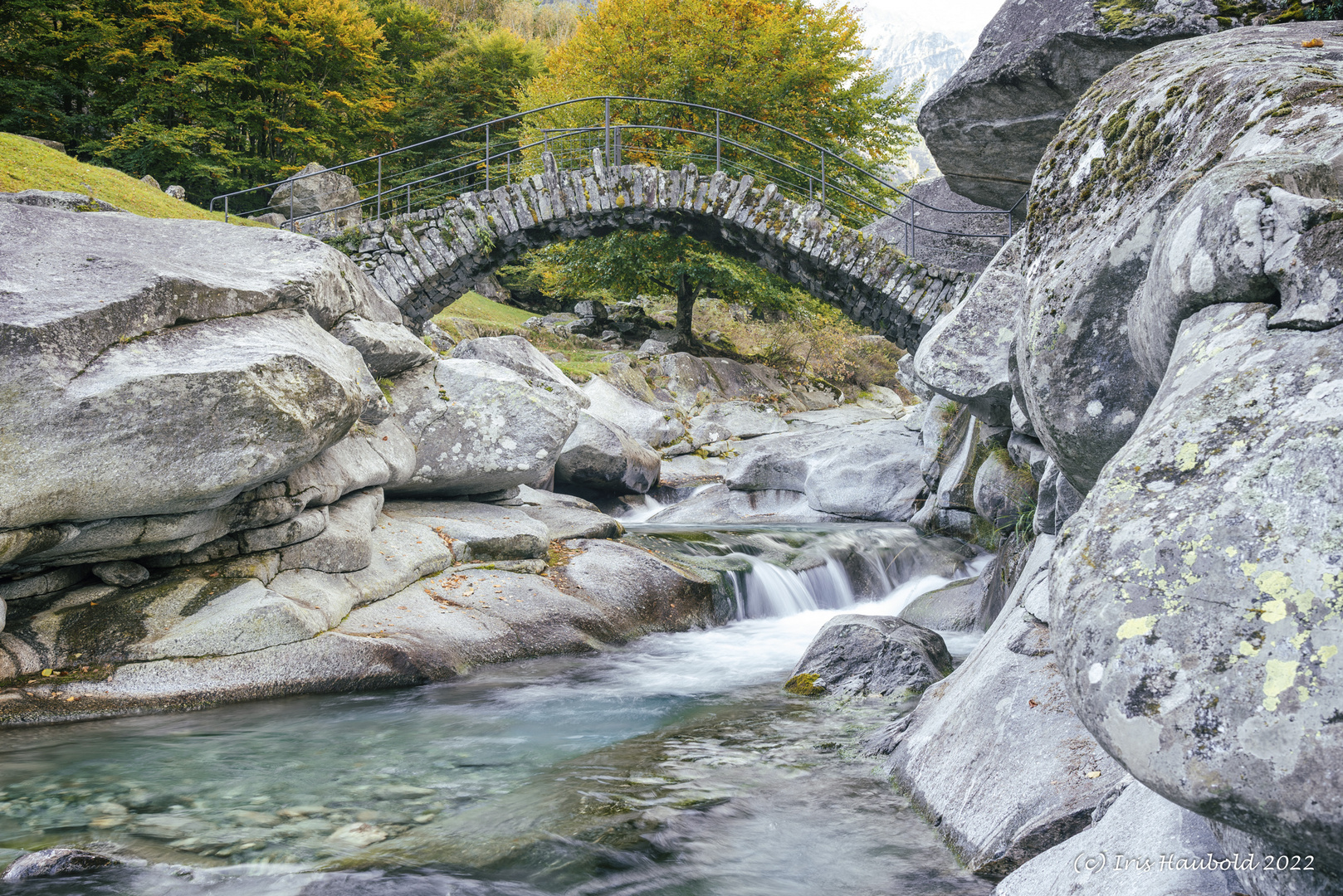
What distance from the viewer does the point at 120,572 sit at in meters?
6.05

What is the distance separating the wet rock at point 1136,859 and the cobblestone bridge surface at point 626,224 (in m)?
13.7

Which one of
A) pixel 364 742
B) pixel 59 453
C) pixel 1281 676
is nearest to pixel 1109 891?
pixel 1281 676

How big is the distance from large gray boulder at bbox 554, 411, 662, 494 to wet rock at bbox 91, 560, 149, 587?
830cm

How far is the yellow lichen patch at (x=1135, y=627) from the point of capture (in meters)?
1.54

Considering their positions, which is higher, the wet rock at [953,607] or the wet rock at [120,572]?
the wet rock at [120,572]

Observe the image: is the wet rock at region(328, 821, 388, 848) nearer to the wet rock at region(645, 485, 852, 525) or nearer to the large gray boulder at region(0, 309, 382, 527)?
the large gray boulder at region(0, 309, 382, 527)

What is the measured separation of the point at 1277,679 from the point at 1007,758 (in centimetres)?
230

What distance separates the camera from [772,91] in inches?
928

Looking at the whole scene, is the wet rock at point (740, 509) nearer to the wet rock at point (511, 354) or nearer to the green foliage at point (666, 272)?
the wet rock at point (511, 354)

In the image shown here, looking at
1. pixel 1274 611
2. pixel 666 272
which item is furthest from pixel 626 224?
pixel 1274 611

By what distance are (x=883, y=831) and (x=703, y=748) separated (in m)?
1.52

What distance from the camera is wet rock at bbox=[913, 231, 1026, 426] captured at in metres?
A: 7.14

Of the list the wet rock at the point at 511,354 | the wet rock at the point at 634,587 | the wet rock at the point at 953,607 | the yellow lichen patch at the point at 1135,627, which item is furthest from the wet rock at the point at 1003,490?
the yellow lichen patch at the point at 1135,627

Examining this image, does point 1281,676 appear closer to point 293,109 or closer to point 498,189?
point 498,189
